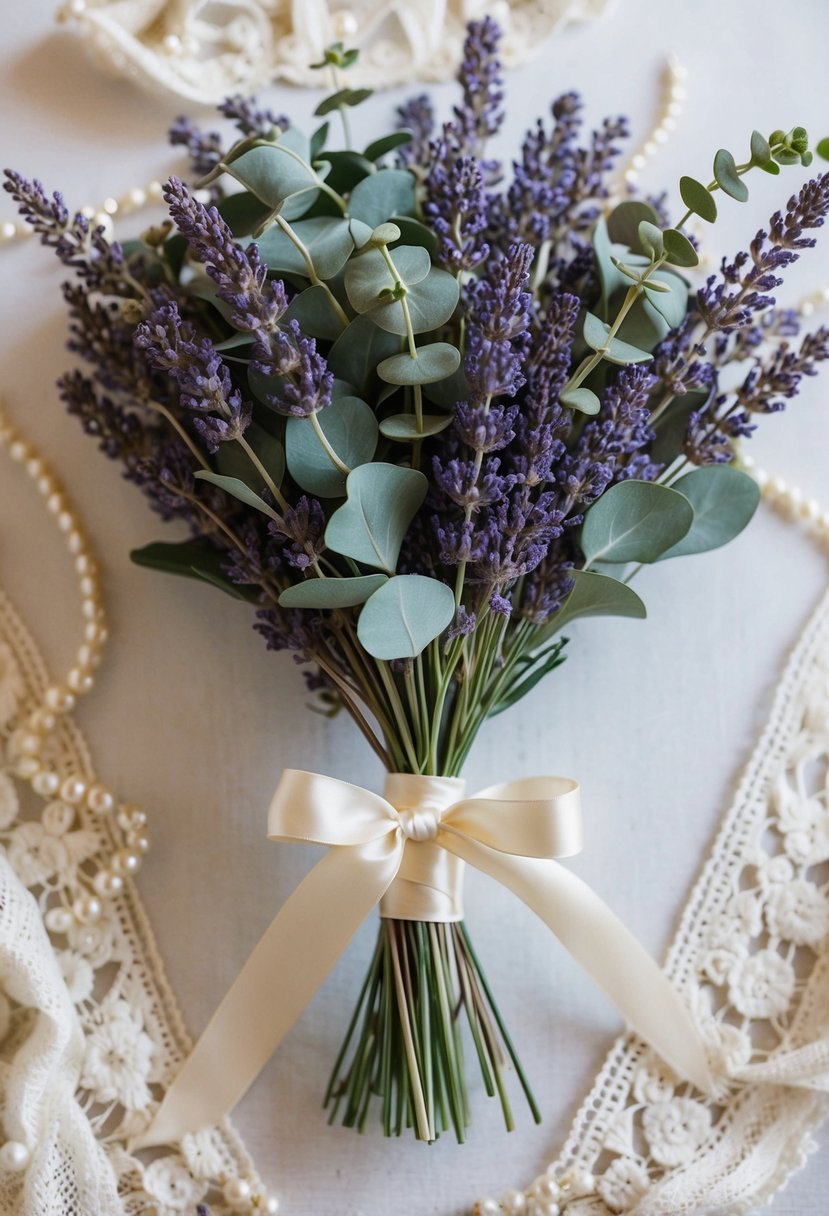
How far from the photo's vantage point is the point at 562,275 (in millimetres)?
940

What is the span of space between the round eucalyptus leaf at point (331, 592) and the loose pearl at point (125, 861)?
1.18ft

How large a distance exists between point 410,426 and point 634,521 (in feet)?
0.69

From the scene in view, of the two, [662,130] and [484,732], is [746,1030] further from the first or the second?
[662,130]

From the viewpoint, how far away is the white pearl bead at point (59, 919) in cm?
99

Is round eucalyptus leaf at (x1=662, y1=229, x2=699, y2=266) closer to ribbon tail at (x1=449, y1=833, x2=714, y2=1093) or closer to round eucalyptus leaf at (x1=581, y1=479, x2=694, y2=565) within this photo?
round eucalyptus leaf at (x1=581, y1=479, x2=694, y2=565)

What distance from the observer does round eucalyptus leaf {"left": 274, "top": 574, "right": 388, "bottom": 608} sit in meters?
0.78

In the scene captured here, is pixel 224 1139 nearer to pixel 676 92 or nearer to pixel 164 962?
pixel 164 962

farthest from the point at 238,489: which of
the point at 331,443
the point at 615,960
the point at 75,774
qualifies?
the point at 615,960

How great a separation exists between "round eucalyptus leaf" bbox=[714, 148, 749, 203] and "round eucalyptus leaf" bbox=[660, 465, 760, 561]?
26 centimetres

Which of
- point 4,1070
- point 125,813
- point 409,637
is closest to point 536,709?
point 409,637

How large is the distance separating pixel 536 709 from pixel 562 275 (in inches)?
16.6

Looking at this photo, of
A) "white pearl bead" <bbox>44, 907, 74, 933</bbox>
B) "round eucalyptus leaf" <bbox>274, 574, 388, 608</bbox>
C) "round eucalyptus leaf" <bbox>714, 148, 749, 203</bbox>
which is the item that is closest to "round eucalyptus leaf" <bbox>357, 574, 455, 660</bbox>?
"round eucalyptus leaf" <bbox>274, 574, 388, 608</bbox>

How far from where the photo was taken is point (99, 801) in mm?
1012

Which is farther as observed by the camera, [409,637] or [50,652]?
[50,652]
